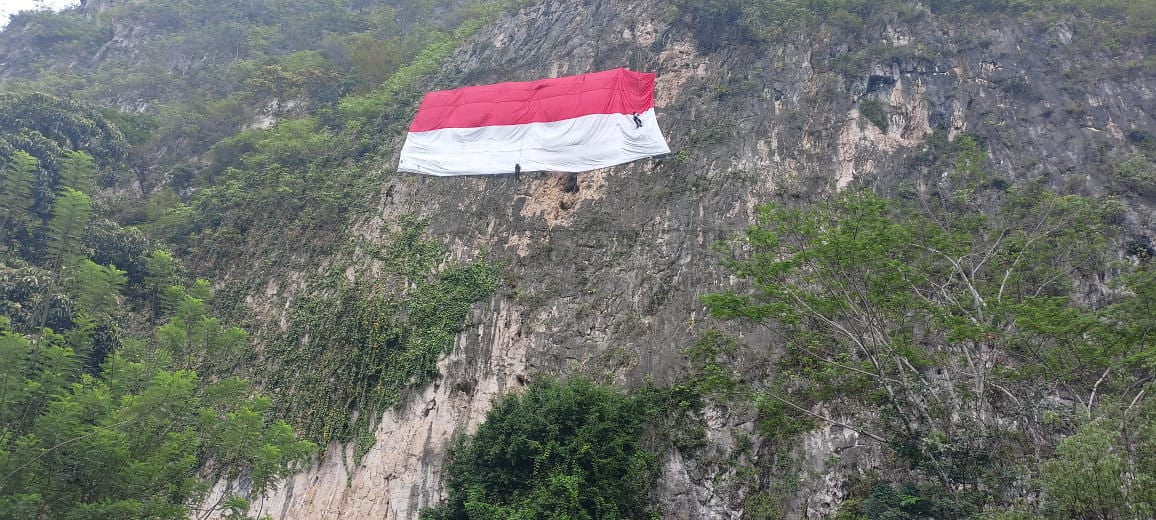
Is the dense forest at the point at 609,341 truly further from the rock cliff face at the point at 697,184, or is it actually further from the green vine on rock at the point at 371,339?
the rock cliff face at the point at 697,184

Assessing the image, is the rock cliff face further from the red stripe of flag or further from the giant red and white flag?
the red stripe of flag

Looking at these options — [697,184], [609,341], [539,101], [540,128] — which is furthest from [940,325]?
[539,101]

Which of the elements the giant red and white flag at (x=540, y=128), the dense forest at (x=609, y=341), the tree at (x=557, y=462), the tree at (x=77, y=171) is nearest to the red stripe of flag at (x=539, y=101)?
the giant red and white flag at (x=540, y=128)

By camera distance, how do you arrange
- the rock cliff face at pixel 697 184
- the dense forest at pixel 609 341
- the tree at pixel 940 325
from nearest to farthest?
the dense forest at pixel 609 341
the tree at pixel 940 325
the rock cliff face at pixel 697 184

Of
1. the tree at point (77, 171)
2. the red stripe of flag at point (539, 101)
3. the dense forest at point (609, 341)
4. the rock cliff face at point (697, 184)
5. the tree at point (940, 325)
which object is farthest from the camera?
the red stripe of flag at point (539, 101)

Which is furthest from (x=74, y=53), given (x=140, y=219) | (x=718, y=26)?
(x=718, y=26)

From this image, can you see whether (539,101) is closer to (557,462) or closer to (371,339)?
(371,339)

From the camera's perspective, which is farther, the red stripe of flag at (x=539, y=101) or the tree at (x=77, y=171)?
the red stripe of flag at (x=539, y=101)

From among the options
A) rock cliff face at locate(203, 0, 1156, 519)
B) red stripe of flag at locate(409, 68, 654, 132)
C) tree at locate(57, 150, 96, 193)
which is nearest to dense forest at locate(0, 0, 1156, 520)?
tree at locate(57, 150, 96, 193)
